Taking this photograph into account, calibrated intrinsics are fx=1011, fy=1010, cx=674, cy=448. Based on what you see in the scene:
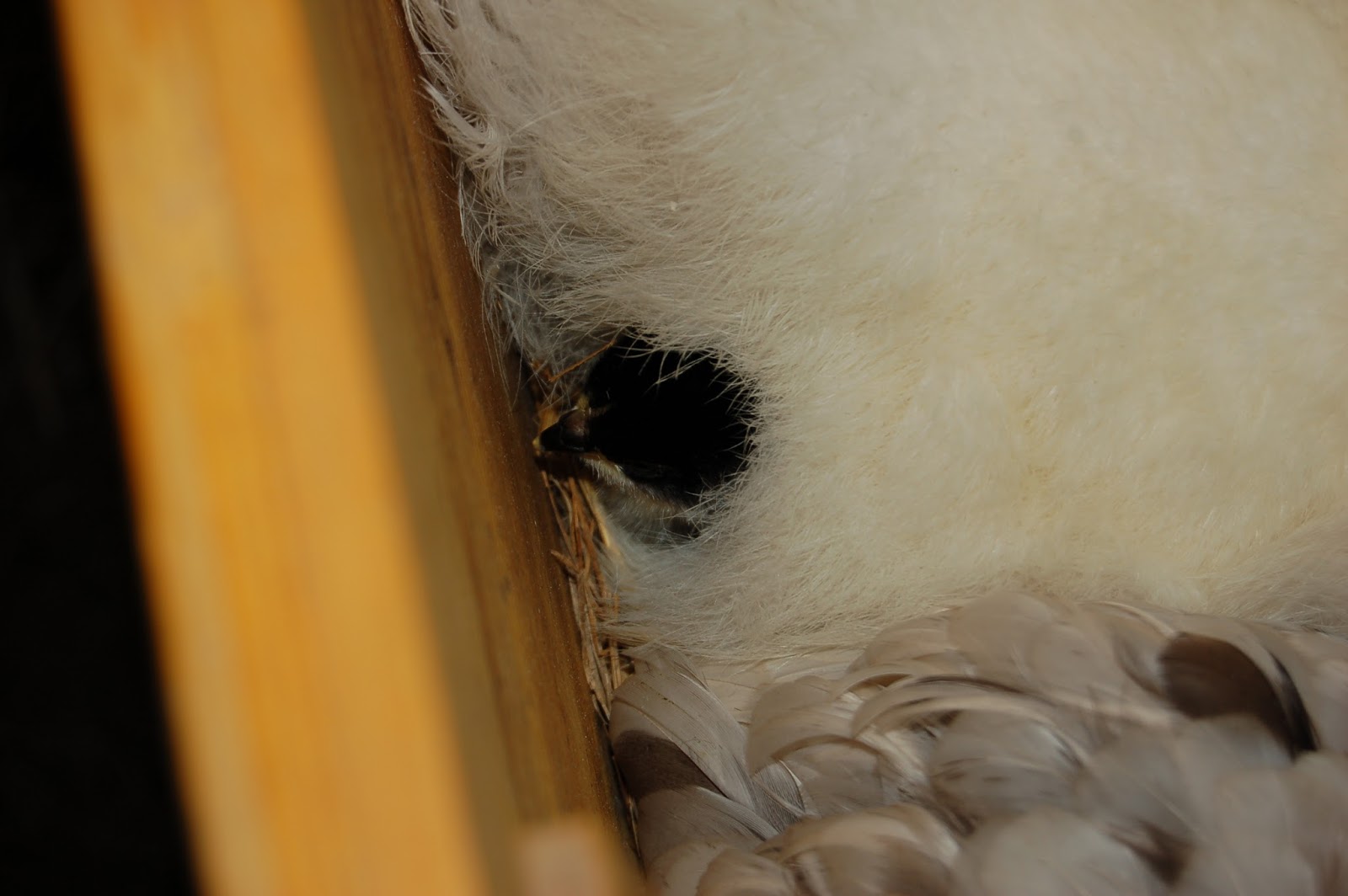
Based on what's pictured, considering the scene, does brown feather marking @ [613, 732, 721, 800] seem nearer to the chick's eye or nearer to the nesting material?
the nesting material

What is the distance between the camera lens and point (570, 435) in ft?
2.94

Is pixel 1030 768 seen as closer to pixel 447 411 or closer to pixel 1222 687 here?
pixel 1222 687

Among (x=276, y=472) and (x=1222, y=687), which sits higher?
(x=276, y=472)

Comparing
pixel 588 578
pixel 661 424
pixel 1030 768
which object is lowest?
pixel 1030 768

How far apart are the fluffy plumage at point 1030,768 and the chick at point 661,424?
0.20m

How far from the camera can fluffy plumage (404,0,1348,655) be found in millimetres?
716

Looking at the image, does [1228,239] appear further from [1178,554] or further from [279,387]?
[279,387]

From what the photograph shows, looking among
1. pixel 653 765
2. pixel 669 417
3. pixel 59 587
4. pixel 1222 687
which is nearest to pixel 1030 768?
pixel 1222 687

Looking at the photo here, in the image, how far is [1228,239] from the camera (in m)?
0.73

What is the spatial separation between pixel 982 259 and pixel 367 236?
18.2 inches

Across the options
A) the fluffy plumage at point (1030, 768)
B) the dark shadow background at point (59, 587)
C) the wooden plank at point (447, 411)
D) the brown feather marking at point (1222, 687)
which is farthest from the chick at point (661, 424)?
the dark shadow background at point (59, 587)

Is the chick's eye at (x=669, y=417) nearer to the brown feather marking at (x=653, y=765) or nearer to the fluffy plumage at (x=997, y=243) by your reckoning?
the fluffy plumage at (x=997, y=243)

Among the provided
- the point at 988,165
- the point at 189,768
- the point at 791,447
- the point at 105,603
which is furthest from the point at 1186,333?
the point at 105,603

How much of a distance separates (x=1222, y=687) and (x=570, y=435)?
0.53 metres
